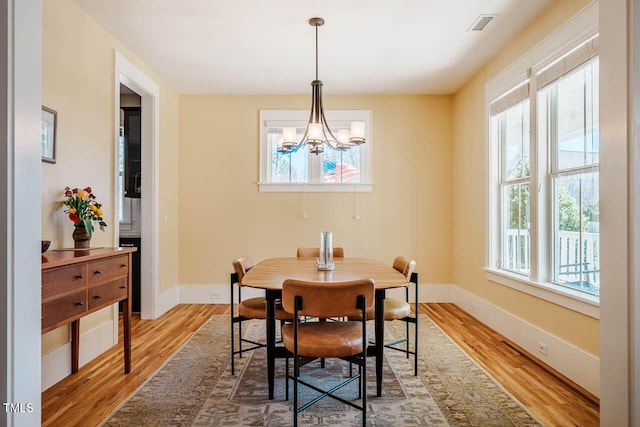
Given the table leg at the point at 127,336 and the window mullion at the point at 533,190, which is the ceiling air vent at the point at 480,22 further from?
the table leg at the point at 127,336

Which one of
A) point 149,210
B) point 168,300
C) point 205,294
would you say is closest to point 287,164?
point 149,210

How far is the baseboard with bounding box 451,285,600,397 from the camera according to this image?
2.50 m

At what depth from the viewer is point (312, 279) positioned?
2488 mm

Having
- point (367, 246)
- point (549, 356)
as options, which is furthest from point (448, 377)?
point (367, 246)

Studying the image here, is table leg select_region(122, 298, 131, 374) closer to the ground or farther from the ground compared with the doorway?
closer to the ground

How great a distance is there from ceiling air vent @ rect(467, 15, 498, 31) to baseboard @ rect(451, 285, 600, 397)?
2.51 meters

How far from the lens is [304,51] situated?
12.4ft

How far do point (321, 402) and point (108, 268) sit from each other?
1.65 meters

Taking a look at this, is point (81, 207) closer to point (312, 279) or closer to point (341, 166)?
point (312, 279)

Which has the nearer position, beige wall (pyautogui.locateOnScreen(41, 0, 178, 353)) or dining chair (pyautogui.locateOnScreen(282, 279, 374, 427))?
dining chair (pyautogui.locateOnScreen(282, 279, 374, 427))

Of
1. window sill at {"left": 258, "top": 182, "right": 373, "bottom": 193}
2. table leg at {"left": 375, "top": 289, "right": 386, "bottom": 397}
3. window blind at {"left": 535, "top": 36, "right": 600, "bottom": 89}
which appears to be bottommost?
table leg at {"left": 375, "top": 289, "right": 386, "bottom": 397}

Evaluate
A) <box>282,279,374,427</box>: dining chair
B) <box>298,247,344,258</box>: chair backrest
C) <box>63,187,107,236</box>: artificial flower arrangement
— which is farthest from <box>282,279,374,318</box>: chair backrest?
<box>298,247,344,258</box>: chair backrest

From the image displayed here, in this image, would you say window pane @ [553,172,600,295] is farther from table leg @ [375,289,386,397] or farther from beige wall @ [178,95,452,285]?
beige wall @ [178,95,452,285]

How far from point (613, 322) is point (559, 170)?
1.62 meters
